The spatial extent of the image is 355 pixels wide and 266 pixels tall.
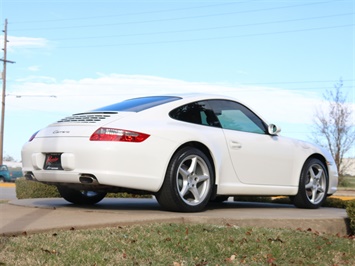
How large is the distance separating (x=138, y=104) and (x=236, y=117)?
1.42 meters

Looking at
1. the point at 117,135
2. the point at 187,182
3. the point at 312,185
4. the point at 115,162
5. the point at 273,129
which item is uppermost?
the point at 273,129

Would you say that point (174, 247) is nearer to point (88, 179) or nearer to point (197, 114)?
point (88, 179)

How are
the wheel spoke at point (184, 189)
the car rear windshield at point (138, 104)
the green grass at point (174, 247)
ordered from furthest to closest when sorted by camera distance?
the car rear windshield at point (138, 104) → the wheel spoke at point (184, 189) → the green grass at point (174, 247)

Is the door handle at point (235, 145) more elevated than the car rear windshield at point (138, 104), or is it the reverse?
the car rear windshield at point (138, 104)

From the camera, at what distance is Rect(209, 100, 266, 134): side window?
7.31 meters

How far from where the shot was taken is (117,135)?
6031 mm

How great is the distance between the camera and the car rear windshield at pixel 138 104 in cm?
675

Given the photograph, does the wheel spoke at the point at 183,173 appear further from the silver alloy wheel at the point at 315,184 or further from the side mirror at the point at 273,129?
the silver alloy wheel at the point at 315,184

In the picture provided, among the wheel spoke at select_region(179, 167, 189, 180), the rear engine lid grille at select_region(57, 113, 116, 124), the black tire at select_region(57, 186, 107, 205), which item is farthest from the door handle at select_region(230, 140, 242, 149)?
the black tire at select_region(57, 186, 107, 205)

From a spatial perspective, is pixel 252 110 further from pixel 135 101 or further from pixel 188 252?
pixel 188 252

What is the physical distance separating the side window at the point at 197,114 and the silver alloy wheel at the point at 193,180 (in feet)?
1.88

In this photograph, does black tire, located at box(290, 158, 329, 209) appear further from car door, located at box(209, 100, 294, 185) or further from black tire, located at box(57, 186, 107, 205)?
black tire, located at box(57, 186, 107, 205)

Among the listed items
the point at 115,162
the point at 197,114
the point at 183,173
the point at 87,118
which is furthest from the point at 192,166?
the point at 87,118

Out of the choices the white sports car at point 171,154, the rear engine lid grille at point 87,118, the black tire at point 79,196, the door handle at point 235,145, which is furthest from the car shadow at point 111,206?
the rear engine lid grille at point 87,118
